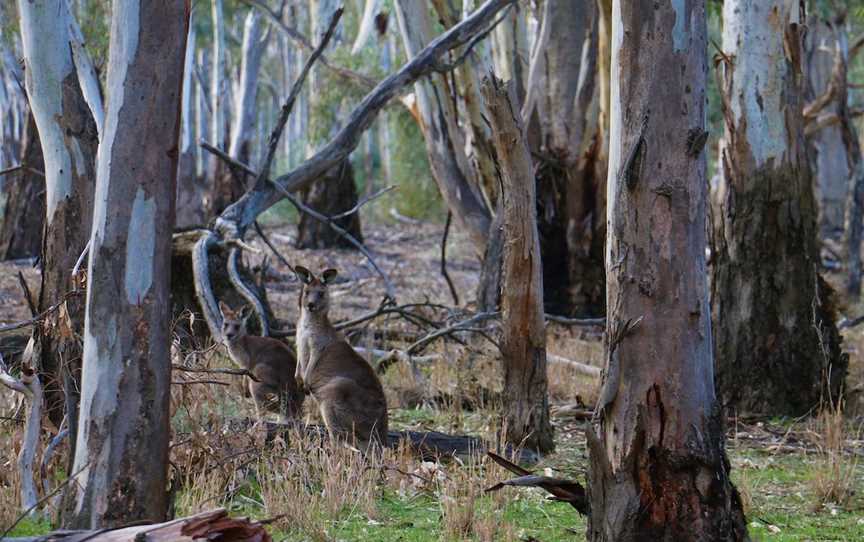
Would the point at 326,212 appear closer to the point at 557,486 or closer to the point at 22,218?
the point at 22,218

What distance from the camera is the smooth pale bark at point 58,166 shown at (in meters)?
6.04

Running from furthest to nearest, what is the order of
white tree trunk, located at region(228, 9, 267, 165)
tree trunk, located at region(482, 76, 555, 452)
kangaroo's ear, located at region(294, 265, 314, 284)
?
1. white tree trunk, located at region(228, 9, 267, 165)
2. kangaroo's ear, located at region(294, 265, 314, 284)
3. tree trunk, located at region(482, 76, 555, 452)

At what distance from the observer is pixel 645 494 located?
4402mm

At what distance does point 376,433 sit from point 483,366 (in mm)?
2534

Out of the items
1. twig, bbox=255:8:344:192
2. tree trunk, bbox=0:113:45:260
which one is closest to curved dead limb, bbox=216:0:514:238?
twig, bbox=255:8:344:192

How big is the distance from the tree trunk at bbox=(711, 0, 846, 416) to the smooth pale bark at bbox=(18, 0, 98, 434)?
4809mm

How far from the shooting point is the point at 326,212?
767 inches

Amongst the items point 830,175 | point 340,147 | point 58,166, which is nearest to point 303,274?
point 340,147

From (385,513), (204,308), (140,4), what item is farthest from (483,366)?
(140,4)

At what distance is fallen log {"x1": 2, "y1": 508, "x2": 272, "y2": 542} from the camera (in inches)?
138

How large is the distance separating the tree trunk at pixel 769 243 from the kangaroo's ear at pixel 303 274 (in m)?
3.09

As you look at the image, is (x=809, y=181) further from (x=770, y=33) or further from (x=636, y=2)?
(x=636, y=2)

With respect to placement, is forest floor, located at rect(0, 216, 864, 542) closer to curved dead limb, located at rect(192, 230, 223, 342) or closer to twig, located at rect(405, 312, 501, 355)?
twig, located at rect(405, 312, 501, 355)

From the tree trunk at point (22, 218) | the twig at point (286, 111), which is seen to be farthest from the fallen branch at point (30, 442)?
the tree trunk at point (22, 218)
